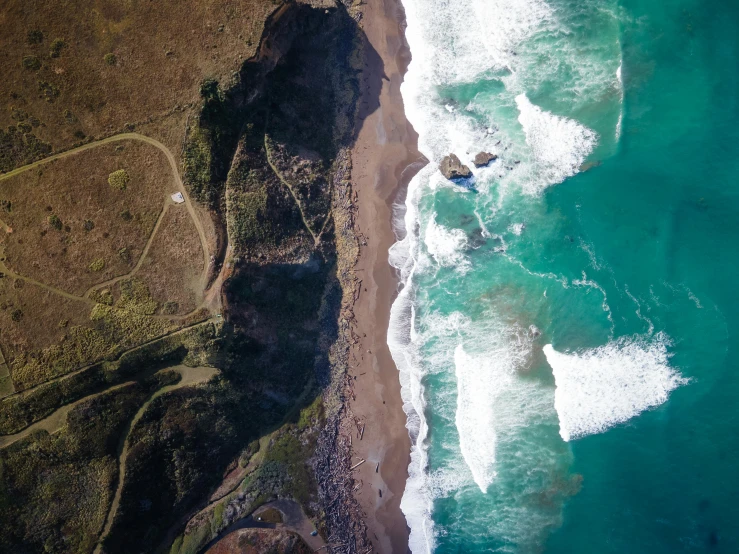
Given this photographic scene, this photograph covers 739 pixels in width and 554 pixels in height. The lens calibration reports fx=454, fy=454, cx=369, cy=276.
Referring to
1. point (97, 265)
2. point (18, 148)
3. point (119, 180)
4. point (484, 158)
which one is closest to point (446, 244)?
point (484, 158)

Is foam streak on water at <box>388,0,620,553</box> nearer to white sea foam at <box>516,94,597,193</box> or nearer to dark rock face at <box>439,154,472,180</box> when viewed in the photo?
white sea foam at <box>516,94,597,193</box>

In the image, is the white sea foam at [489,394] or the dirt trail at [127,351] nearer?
the dirt trail at [127,351]

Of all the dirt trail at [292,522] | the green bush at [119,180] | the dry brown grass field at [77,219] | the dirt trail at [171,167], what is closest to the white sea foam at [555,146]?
the dirt trail at [171,167]

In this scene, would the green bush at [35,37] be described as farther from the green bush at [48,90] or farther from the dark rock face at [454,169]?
the dark rock face at [454,169]

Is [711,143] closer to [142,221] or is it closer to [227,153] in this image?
[227,153]

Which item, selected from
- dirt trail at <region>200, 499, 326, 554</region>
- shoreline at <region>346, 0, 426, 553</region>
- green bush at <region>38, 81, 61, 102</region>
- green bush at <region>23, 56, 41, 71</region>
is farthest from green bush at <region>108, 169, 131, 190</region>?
dirt trail at <region>200, 499, 326, 554</region>

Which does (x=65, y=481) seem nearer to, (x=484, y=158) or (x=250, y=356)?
(x=250, y=356)

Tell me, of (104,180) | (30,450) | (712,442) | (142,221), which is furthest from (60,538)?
(712,442)
